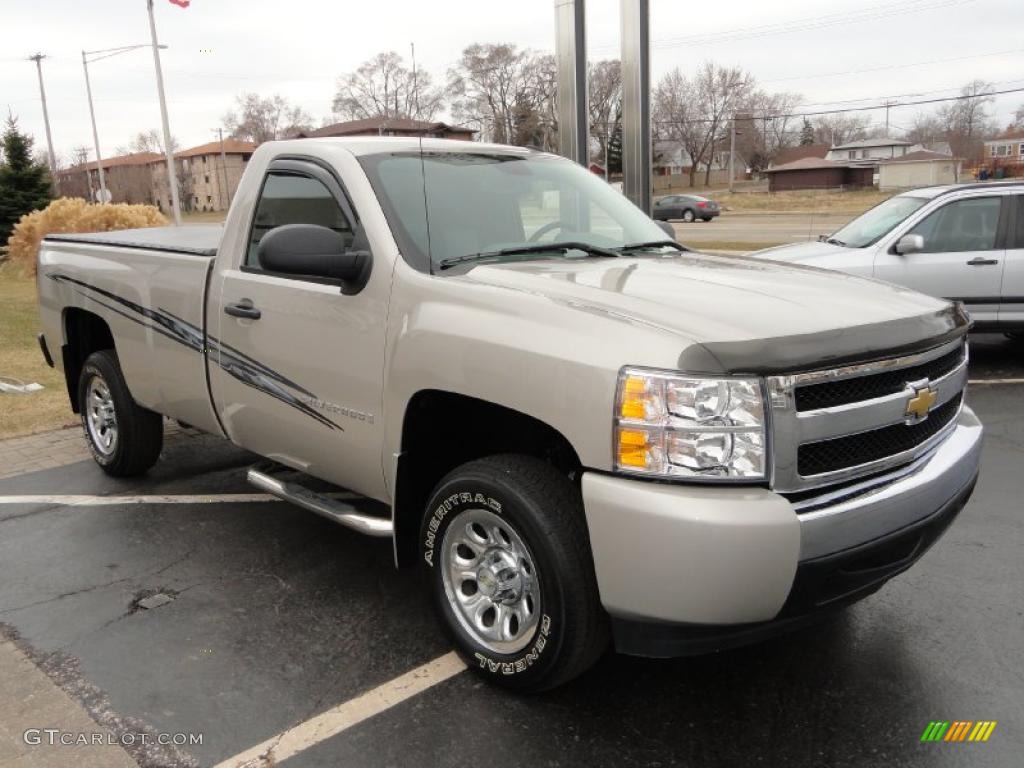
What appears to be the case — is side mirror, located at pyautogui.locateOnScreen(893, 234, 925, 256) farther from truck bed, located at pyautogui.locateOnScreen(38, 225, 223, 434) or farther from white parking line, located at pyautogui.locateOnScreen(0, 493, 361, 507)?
truck bed, located at pyautogui.locateOnScreen(38, 225, 223, 434)

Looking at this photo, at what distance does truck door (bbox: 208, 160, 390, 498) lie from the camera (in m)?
3.54

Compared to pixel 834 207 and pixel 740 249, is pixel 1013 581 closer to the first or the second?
pixel 740 249

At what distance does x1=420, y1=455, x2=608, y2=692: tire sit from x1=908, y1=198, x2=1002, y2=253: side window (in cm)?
710

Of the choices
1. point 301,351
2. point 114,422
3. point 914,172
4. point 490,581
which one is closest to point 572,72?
point 114,422

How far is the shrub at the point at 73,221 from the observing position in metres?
19.8

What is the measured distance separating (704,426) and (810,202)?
175 ft

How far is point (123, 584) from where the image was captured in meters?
4.16

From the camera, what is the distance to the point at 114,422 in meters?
5.65

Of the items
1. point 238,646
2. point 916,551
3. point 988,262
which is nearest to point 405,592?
point 238,646

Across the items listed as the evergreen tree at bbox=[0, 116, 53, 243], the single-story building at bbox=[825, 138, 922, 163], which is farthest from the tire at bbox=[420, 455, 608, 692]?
the single-story building at bbox=[825, 138, 922, 163]

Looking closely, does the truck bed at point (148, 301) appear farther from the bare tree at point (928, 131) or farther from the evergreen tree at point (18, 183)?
the bare tree at point (928, 131)

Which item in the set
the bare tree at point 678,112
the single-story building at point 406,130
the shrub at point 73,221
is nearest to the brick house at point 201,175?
the bare tree at point 678,112

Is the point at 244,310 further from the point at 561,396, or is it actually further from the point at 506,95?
the point at 506,95

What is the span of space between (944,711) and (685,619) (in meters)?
1.15
